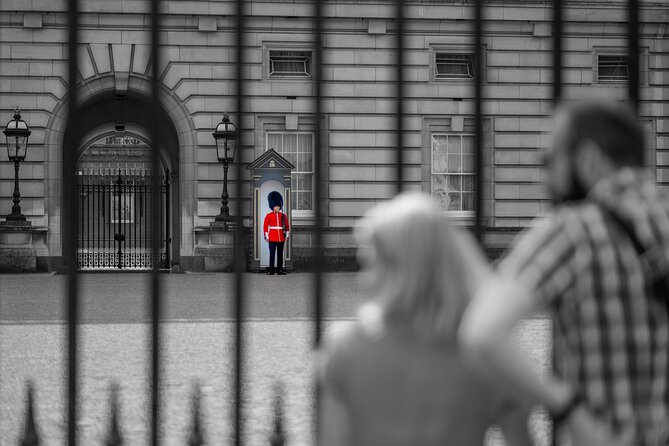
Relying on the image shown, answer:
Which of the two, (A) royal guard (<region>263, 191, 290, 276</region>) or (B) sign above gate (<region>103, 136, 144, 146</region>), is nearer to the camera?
(A) royal guard (<region>263, 191, 290, 276</region>)

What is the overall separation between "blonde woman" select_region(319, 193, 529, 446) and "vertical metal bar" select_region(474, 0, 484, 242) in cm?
80

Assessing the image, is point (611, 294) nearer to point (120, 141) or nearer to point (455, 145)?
point (455, 145)

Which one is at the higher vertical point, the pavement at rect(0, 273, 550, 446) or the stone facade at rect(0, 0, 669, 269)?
the stone facade at rect(0, 0, 669, 269)

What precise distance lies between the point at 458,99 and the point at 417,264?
15742mm

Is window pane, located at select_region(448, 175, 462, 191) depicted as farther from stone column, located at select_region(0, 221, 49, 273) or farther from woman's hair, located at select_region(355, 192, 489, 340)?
woman's hair, located at select_region(355, 192, 489, 340)

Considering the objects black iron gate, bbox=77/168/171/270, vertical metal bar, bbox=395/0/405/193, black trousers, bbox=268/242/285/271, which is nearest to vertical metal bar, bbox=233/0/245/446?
vertical metal bar, bbox=395/0/405/193

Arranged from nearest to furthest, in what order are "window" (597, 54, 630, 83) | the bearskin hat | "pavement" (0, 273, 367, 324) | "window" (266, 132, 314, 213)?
"window" (597, 54, 630, 83) → "pavement" (0, 273, 367, 324) → the bearskin hat → "window" (266, 132, 314, 213)

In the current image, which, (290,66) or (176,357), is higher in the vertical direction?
(290,66)

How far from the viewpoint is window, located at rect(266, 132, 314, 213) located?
18812 mm

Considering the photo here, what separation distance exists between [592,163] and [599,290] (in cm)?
21

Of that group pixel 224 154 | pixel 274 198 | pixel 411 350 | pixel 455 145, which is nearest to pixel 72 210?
pixel 411 350

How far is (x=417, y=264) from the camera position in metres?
1.59

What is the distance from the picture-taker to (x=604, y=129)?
162 cm

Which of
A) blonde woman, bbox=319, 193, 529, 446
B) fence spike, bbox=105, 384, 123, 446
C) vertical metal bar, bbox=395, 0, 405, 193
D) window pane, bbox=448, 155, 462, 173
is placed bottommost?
fence spike, bbox=105, 384, 123, 446
